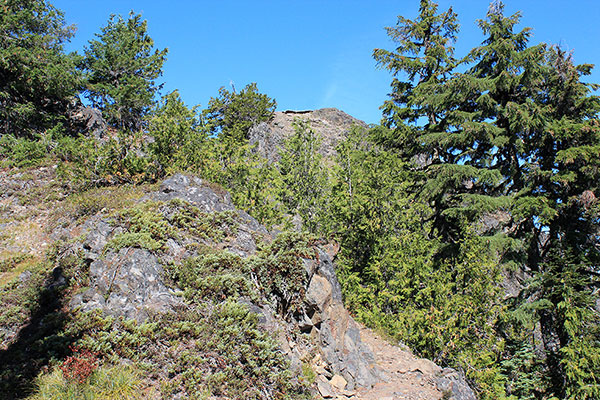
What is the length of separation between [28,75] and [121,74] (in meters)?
7.34

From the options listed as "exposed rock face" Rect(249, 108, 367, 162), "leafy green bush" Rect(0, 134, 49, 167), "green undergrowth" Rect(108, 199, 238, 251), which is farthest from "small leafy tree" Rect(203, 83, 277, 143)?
"green undergrowth" Rect(108, 199, 238, 251)

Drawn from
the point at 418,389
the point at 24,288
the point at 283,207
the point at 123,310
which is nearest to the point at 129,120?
the point at 283,207

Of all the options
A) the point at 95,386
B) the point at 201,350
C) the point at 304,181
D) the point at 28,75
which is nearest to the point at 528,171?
the point at 304,181

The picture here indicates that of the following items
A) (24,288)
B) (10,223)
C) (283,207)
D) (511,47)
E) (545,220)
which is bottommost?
(24,288)

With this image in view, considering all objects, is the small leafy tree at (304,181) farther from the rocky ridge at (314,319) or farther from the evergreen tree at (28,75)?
the evergreen tree at (28,75)

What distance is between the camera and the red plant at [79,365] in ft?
16.6

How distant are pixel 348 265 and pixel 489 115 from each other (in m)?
8.99

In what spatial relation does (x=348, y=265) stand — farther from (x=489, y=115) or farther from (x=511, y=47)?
(x=511, y=47)

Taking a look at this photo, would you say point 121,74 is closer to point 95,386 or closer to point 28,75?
point 28,75

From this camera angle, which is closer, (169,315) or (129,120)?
(169,315)

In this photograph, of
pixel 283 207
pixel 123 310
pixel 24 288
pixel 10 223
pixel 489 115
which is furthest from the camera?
pixel 489 115

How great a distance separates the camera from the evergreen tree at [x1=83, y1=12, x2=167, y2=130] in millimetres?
24344

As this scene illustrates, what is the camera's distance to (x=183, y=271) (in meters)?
7.37

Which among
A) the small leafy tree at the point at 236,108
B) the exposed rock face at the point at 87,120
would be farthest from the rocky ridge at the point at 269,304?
the small leafy tree at the point at 236,108
